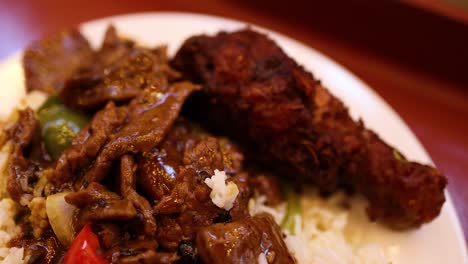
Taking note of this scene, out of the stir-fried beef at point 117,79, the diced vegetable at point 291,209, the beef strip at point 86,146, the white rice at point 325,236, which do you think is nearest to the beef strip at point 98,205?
the beef strip at point 86,146

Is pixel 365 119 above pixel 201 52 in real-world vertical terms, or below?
below

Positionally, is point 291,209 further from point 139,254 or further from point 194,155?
point 139,254

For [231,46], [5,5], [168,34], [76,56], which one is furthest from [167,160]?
[5,5]

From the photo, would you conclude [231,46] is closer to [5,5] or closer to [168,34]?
[168,34]

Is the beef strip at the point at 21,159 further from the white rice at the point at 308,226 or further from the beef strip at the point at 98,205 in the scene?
the beef strip at the point at 98,205

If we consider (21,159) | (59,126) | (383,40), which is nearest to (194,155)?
(59,126)

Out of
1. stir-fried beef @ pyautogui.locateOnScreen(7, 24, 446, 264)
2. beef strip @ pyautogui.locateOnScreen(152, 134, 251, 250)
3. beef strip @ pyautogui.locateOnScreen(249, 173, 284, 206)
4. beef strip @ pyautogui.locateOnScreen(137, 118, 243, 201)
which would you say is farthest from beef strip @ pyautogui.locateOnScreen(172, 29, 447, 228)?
beef strip @ pyautogui.locateOnScreen(152, 134, 251, 250)

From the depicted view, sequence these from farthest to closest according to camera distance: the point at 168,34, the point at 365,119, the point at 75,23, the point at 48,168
Answer: 1. the point at 75,23
2. the point at 168,34
3. the point at 365,119
4. the point at 48,168

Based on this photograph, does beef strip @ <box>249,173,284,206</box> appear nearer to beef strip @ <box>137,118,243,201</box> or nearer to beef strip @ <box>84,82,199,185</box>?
beef strip @ <box>137,118,243,201</box>
